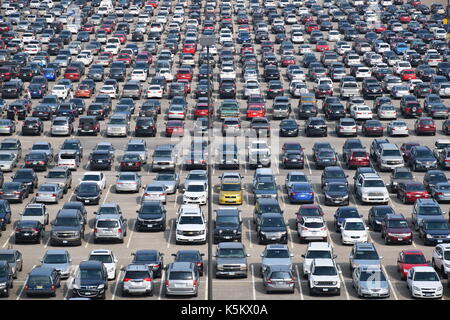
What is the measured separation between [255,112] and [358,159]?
1396 centimetres

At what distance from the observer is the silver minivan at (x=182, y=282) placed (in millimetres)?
35938

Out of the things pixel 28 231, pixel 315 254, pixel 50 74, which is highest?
pixel 315 254

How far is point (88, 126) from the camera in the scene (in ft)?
220

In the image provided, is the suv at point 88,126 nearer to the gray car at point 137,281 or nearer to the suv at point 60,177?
the suv at point 60,177

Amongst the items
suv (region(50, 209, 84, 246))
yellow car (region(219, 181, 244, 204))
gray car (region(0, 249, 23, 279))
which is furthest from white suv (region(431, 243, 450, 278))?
gray car (region(0, 249, 23, 279))

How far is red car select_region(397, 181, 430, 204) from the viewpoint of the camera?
51562mm

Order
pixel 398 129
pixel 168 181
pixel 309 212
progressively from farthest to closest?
1. pixel 398 129
2. pixel 168 181
3. pixel 309 212

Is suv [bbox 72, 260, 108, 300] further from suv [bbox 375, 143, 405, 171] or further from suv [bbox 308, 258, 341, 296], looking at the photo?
suv [bbox 375, 143, 405, 171]

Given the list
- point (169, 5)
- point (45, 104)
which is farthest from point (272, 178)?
point (169, 5)

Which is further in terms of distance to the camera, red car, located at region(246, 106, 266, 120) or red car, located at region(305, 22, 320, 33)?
red car, located at region(305, 22, 320, 33)

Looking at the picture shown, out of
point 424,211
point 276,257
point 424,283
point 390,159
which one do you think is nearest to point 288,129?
point 390,159

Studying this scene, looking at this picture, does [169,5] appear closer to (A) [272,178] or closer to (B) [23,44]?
(B) [23,44]

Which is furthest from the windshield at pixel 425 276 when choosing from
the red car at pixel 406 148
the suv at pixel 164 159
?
the red car at pixel 406 148

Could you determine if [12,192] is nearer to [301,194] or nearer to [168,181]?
[168,181]
